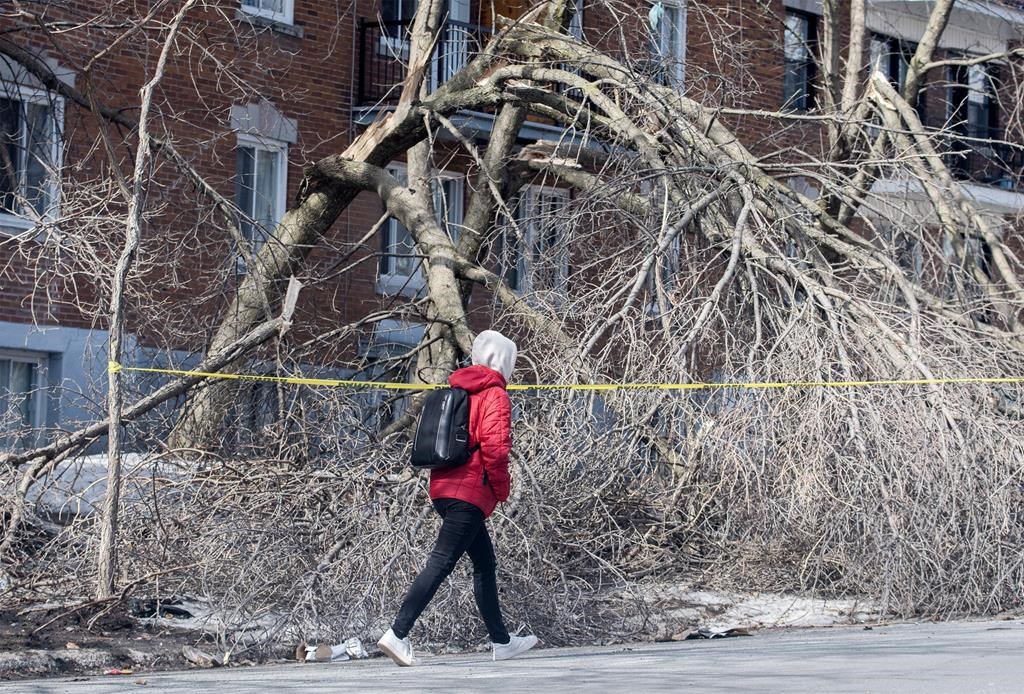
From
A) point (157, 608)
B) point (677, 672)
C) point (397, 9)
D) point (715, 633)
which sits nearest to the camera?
point (677, 672)

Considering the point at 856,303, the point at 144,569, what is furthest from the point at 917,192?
the point at 144,569

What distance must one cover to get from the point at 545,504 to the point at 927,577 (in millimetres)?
2348

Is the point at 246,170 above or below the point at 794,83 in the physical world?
below

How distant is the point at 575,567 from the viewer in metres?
9.34

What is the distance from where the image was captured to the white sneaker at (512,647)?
7.79 m

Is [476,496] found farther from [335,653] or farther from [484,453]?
[335,653]

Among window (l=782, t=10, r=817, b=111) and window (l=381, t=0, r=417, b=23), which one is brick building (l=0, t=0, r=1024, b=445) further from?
window (l=782, t=10, r=817, b=111)

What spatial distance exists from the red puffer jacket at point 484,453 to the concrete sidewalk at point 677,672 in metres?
0.80

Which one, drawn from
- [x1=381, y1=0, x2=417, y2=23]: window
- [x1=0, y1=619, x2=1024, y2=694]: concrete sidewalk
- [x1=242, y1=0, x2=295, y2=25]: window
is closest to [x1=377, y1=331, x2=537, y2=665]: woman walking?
[x1=0, y1=619, x2=1024, y2=694]: concrete sidewalk

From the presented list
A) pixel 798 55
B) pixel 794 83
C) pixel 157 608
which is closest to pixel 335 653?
pixel 157 608

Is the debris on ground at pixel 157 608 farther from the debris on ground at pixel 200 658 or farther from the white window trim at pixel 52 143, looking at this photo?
the white window trim at pixel 52 143

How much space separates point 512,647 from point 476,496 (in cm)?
81

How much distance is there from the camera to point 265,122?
1858 cm

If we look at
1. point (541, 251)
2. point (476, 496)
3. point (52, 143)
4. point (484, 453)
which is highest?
point (52, 143)
